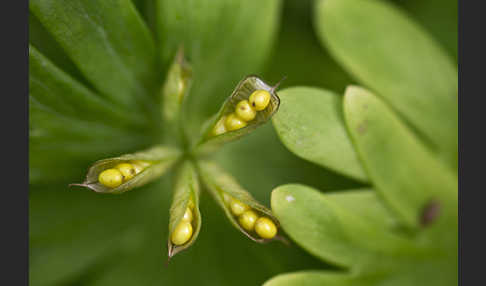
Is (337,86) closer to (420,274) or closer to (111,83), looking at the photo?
(420,274)

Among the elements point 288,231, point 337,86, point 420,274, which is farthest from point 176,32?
point 420,274

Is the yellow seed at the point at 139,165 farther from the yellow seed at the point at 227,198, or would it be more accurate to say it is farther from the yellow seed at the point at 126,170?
the yellow seed at the point at 227,198

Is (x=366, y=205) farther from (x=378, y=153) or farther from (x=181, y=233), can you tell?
(x=181, y=233)

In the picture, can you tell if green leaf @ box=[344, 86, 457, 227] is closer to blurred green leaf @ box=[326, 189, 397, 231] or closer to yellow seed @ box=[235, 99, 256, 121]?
blurred green leaf @ box=[326, 189, 397, 231]

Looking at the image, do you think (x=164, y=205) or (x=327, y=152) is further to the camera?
(x=164, y=205)

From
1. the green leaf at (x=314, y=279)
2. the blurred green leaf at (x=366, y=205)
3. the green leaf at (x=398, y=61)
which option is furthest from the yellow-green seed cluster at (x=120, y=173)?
the green leaf at (x=398, y=61)

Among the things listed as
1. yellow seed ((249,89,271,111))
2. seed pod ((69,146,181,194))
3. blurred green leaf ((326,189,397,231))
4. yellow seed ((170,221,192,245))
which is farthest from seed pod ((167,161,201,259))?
blurred green leaf ((326,189,397,231))
